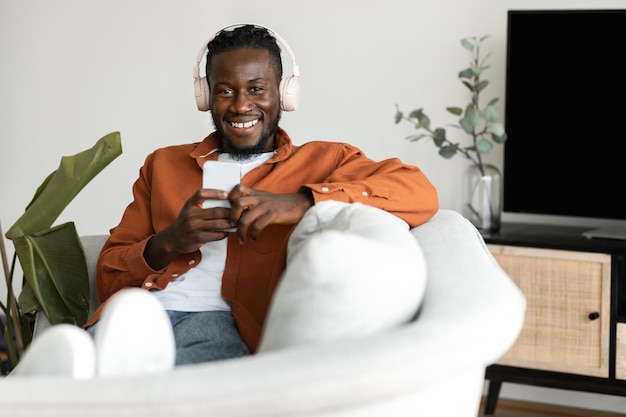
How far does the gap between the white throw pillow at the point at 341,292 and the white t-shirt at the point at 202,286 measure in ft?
2.26

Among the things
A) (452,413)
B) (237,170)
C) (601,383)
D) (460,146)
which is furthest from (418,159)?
(452,413)

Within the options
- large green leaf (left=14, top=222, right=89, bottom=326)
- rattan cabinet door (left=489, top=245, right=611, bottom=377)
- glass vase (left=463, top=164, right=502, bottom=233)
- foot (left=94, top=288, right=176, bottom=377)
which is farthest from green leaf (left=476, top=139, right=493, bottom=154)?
foot (left=94, top=288, right=176, bottom=377)

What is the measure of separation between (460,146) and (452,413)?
6.78 ft

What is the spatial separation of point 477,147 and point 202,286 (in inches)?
51.8

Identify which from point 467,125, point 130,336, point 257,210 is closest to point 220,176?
point 257,210

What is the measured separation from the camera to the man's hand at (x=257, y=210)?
1.69 metres

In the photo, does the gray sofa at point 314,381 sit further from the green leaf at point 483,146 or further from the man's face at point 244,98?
the green leaf at point 483,146

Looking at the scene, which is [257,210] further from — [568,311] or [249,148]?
[568,311]

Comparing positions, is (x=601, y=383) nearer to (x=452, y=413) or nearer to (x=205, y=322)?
(x=205, y=322)

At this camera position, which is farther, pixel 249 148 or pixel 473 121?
pixel 473 121

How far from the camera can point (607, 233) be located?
9.61ft

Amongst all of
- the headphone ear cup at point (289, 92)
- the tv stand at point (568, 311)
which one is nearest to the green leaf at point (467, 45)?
the tv stand at point (568, 311)

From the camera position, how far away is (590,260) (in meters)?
2.77

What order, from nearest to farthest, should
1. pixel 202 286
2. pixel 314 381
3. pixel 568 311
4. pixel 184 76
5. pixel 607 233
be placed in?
1. pixel 314 381
2. pixel 202 286
3. pixel 568 311
4. pixel 607 233
5. pixel 184 76
